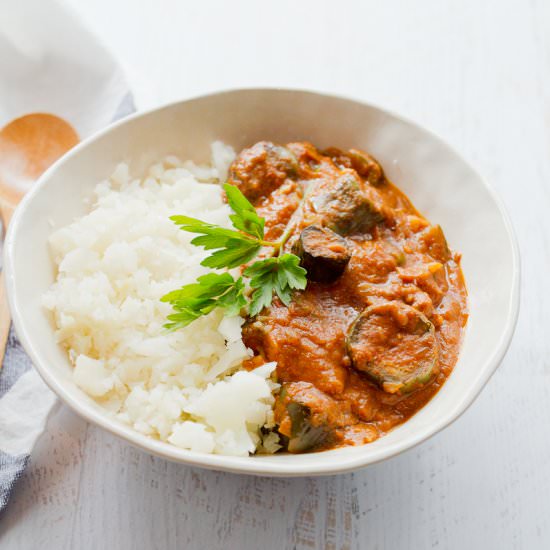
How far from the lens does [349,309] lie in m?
3.83

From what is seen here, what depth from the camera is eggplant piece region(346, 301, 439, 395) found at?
11.6 ft

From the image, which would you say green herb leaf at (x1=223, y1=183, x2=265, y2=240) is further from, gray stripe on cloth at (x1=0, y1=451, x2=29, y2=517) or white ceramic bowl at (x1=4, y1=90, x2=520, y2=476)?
gray stripe on cloth at (x1=0, y1=451, x2=29, y2=517)

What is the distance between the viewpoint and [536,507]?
12.7 ft

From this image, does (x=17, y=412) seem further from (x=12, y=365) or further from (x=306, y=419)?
(x=306, y=419)

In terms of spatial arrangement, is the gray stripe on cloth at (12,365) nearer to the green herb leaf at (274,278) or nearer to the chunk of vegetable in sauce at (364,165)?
the green herb leaf at (274,278)

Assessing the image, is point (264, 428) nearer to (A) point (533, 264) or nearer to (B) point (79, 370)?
(B) point (79, 370)

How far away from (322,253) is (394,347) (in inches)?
24.7

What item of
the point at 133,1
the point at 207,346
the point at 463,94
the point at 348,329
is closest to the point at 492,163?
the point at 463,94

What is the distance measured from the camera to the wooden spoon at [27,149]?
4766mm

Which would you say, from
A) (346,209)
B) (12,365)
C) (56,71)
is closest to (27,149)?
(56,71)

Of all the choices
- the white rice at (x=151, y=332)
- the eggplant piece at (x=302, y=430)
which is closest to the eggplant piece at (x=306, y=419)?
the eggplant piece at (x=302, y=430)

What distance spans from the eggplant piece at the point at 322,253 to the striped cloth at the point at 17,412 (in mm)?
1707

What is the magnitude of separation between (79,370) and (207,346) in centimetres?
67

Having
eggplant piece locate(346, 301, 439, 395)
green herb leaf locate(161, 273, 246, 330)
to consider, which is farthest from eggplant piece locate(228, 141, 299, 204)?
eggplant piece locate(346, 301, 439, 395)
